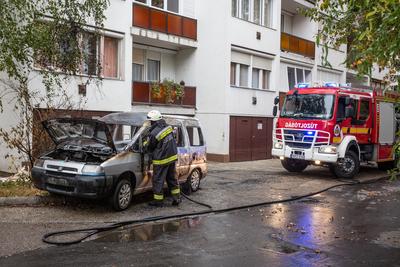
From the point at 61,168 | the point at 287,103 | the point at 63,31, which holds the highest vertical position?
the point at 63,31

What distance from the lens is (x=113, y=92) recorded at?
16.2 meters

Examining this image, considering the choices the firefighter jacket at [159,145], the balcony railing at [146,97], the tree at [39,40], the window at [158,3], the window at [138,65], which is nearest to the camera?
the firefighter jacket at [159,145]

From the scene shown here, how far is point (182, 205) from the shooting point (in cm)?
999

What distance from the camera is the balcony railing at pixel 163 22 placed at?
17562mm

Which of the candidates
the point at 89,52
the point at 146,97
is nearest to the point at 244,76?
the point at 146,97

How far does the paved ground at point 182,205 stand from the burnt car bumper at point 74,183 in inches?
16.5

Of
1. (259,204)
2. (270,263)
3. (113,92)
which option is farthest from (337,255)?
(113,92)

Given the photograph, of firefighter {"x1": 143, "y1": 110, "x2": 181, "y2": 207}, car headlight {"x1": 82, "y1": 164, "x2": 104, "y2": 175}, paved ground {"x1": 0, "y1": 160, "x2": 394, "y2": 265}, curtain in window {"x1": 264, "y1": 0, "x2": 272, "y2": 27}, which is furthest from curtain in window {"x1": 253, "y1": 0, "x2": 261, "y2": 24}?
car headlight {"x1": 82, "y1": 164, "x2": 104, "y2": 175}

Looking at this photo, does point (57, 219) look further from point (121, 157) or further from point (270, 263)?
point (270, 263)

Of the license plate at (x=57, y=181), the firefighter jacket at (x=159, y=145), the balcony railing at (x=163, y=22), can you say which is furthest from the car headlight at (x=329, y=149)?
the license plate at (x=57, y=181)

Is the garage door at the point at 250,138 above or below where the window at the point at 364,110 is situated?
below

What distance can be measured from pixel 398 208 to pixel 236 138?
1012cm

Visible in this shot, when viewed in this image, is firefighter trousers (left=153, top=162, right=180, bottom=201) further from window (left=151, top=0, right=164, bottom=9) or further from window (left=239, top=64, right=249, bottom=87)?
window (left=239, top=64, right=249, bottom=87)

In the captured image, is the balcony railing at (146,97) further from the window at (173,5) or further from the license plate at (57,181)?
the license plate at (57,181)
